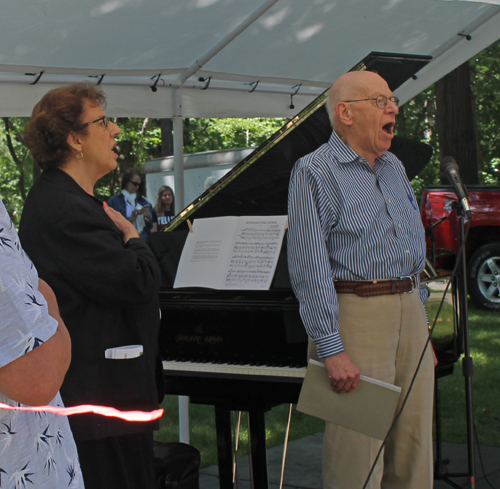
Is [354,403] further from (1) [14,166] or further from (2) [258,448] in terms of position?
(1) [14,166]

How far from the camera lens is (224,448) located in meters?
3.01

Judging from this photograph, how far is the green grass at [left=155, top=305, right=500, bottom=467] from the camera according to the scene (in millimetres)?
4809

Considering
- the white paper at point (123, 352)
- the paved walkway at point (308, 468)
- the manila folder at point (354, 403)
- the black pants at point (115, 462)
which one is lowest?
the paved walkway at point (308, 468)

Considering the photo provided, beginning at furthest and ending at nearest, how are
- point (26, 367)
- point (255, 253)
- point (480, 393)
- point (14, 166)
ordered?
point (14, 166)
point (480, 393)
point (255, 253)
point (26, 367)

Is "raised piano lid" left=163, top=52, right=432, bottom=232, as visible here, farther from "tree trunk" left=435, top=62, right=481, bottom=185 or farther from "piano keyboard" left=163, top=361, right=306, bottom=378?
"tree trunk" left=435, top=62, right=481, bottom=185

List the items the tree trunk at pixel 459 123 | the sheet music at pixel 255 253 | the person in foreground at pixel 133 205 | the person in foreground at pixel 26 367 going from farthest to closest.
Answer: the tree trunk at pixel 459 123
the person in foreground at pixel 133 205
the sheet music at pixel 255 253
the person in foreground at pixel 26 367

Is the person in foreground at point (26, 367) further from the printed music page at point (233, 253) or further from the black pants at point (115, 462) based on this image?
the printed music page at point (233, 253)

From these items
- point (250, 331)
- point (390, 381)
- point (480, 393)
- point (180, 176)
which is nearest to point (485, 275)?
point (480, 393)

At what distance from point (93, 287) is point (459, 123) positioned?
9285 mm

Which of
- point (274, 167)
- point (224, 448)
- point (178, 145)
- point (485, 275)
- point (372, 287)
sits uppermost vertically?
point (178, 145)

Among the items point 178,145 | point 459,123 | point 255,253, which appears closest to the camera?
point 255,253

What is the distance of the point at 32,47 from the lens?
369cm

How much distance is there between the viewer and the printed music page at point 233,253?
307cm

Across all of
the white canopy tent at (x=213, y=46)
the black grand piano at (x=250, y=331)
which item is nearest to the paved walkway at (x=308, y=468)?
the white canopy tent at (x=213, y=46)
